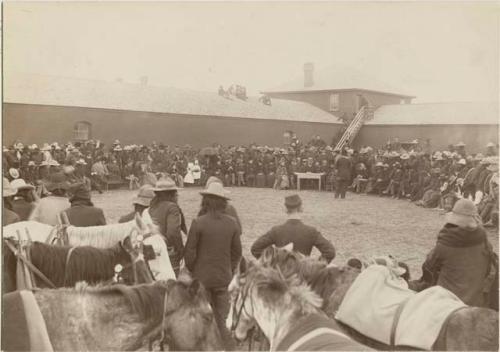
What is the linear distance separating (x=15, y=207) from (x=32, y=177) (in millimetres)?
11951

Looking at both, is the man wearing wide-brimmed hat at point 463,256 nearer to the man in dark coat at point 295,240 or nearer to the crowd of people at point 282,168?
the man in dark coat at point 295,240

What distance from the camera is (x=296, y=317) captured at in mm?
3598

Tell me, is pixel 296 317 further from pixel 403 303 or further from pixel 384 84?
pixel 384 84

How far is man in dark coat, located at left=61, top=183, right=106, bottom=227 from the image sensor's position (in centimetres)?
635

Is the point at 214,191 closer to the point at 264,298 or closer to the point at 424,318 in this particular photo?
the point at 264,298

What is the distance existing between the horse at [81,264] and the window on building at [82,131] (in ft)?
71.2

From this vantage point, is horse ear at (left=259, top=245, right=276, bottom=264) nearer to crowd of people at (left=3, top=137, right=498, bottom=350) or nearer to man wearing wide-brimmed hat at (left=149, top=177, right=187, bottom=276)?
crowd of people at (left=3, top=137, right=498, bottom=350)

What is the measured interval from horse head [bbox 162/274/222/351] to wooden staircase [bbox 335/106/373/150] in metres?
33.5

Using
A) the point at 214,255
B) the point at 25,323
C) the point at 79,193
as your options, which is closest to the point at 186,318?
the point at 25,323

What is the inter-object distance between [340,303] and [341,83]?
36.8 metres

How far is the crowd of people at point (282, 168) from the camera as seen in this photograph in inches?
671

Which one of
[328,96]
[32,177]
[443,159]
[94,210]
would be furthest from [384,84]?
[94,210]

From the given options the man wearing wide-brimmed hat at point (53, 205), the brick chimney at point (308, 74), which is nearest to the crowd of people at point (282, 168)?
the man wearing wide-brimmed hat at point (53, 205)

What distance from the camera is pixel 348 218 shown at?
15.6 m
